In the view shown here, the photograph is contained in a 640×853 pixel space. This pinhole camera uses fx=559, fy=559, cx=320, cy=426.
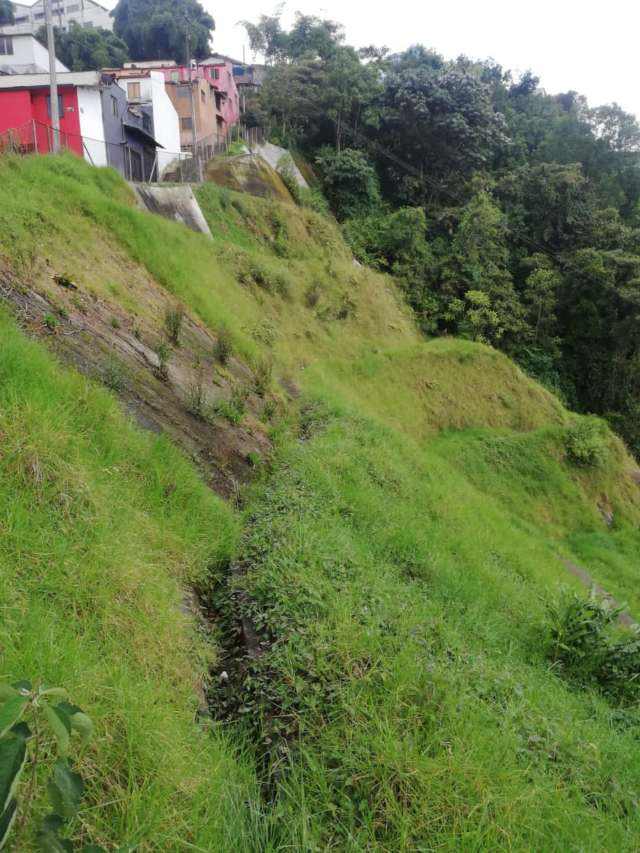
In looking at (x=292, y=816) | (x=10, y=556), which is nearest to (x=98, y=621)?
(x=10, y=556)

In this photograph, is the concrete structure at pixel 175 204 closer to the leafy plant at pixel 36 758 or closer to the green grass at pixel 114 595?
the green grass at pixel 114 595

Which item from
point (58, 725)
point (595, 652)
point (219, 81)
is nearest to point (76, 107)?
point (595, 652)

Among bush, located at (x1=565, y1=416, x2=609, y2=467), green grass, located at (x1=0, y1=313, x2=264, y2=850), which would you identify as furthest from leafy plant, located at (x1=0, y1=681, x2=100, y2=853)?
bush, located at (x1=565, y1=416, x2=609, y2=467)

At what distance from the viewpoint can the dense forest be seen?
24922 millimetres

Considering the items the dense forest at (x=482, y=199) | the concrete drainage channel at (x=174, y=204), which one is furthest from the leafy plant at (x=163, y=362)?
the dense forest at (x=482, y=199)

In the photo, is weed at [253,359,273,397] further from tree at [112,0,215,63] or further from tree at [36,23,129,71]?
tree at [112,0,215,63]

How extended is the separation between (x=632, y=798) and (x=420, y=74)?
34.4 m

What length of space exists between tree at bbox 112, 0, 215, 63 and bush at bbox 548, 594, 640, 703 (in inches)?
2142

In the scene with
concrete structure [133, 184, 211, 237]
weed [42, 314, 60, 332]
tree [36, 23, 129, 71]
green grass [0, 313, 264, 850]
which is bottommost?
green grass [0, 313, 264, 850]

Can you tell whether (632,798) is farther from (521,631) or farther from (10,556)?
(10,556)

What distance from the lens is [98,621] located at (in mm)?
3057

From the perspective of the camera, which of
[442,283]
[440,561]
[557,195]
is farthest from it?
[557,195]

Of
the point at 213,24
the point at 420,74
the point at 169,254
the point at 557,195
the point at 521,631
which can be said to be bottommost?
the point at 521,631

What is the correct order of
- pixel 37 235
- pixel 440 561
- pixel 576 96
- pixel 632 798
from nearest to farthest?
pixel 632 798 → pixel 440 561 → pixel 37 235 → pixel 576 96
